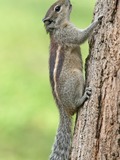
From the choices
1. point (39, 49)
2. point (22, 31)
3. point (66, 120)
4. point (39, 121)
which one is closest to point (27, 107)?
point (39, 121)

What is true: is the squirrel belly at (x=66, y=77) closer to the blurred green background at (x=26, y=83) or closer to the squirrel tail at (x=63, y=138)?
the squirrel tail at (x=63, y=138)

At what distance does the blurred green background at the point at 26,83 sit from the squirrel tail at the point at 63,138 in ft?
12.7

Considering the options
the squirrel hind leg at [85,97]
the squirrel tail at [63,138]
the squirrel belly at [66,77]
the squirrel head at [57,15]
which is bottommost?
the squirrel tail at [63,138]

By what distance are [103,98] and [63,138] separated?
2.15 ft

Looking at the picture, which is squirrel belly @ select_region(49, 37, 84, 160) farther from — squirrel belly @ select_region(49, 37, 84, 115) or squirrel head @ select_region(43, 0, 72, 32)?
squirrel head @ select_region(43, 0, 72, 32)

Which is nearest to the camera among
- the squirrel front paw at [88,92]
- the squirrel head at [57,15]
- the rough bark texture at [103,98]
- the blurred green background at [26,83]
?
the rough bark texture at [103,98]

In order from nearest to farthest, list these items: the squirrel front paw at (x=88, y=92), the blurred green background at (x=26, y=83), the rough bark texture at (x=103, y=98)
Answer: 1. the rough bark texture at (x=103, y=98)
2. the squirrel front paw at (x=88, y=92)
3. the blurred green background at (x=26, y=83)

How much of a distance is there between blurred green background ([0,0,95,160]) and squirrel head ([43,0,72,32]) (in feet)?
11.5

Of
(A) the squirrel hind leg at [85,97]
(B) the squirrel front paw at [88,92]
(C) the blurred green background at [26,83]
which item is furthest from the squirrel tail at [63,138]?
(C) the blurred green background at [26,83]

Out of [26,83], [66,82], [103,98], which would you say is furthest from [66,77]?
[26,83]

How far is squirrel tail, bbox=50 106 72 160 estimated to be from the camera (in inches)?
253

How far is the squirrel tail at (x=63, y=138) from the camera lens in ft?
21.1

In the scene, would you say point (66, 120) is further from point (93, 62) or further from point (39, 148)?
point (39, 148)

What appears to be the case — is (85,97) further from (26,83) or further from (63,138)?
(26,83)
